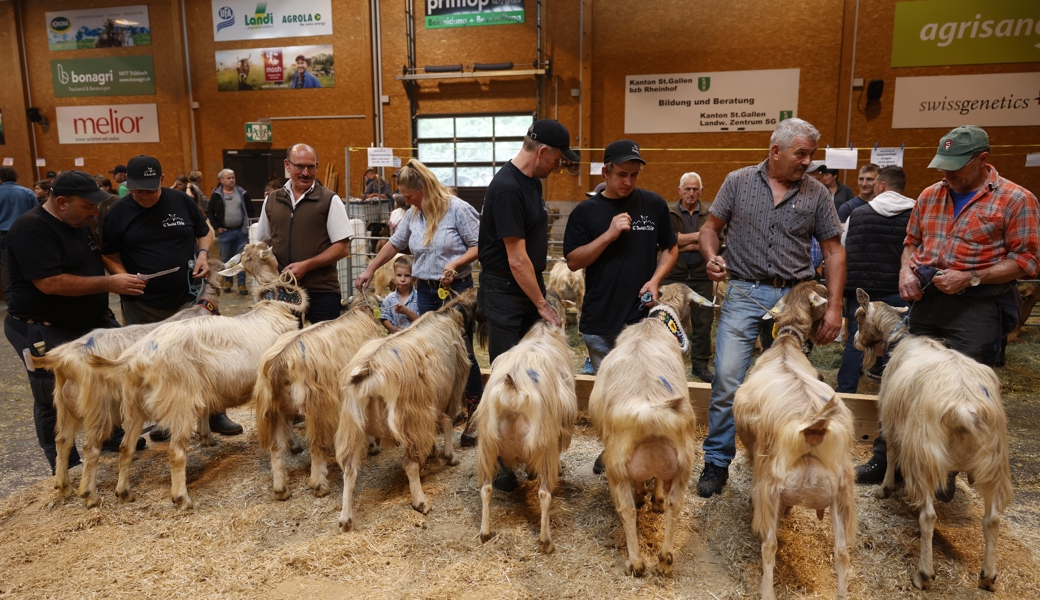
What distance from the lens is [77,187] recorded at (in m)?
3.84

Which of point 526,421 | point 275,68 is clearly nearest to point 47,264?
point 526,421

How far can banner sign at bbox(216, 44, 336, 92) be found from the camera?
1574 centimetres

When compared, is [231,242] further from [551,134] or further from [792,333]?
[792,333]

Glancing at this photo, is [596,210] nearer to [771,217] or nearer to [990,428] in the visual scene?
[771,217]

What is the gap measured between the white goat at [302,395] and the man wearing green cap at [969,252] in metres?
3.56

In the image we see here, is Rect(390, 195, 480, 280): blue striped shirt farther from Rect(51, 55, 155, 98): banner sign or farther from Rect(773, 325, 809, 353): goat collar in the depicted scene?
Rect(51, 55, 155, 98): banner sign

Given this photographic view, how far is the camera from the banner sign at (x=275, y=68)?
15.7 meters

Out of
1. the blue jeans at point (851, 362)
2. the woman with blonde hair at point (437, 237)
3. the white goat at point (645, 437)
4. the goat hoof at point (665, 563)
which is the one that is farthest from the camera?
the blue jeans at point (851, 362)

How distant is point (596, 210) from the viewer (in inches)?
A: 149

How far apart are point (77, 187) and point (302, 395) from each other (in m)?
1.93

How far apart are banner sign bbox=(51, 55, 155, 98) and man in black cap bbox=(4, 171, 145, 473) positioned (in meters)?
15.6

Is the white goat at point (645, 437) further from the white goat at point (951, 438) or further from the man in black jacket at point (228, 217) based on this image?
the man in black jacket at point (228, 217)

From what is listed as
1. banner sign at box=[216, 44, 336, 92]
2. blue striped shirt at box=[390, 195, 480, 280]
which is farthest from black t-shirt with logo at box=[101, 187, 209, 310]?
banner sign at box=[216, 44, 336, 92]

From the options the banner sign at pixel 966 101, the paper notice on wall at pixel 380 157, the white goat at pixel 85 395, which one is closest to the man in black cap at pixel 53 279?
the white goat at pixel 85 395
